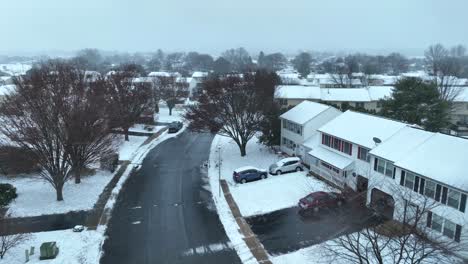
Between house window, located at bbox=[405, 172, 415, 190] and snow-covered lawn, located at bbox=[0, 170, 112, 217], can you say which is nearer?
house window, located at bbox=[405, 172, 415, 190]

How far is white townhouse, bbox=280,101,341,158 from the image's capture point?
3519 cm

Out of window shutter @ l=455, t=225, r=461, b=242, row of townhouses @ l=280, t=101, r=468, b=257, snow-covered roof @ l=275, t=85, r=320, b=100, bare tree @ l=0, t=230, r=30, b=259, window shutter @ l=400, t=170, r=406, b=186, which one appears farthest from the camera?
snow-covered roof @ l=275, t=85, r=320, b=100

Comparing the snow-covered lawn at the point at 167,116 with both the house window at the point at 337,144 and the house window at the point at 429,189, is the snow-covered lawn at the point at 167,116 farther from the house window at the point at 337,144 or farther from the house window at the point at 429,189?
the house window at the point at 429,189

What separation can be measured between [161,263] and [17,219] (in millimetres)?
11805

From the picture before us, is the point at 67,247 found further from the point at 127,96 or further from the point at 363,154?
the point at 127,96

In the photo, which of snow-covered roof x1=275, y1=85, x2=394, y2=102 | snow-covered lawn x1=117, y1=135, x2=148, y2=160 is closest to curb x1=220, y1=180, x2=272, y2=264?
snow-covered lawn x1=117, y1=135, x2=148, y2=160

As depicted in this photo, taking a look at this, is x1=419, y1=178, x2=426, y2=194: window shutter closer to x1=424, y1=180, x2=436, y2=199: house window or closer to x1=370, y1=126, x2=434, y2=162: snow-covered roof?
x1=424, y1=180, x2=436, y2=199: house window

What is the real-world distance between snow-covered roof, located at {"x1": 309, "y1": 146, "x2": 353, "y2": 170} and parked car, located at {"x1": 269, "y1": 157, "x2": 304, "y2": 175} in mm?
1747

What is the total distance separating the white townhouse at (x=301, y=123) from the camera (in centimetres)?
3519

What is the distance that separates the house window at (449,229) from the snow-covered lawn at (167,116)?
43215 mm

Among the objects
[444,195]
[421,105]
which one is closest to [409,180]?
[444,195]

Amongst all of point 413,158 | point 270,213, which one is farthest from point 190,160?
point 413,158

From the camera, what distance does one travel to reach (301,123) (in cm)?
3500

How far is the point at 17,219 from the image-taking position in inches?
922
